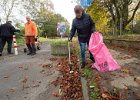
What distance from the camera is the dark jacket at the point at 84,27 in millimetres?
8750

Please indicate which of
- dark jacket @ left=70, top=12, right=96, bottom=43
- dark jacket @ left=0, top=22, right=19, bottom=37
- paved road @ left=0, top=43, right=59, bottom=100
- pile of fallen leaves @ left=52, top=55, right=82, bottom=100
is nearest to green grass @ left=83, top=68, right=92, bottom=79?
pile of fallen leaves @ left=52, top=55, right=82, bottom=100

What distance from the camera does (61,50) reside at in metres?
13.7

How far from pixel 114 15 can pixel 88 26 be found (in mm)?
24197

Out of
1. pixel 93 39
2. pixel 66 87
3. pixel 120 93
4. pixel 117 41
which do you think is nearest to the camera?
pixel 120 93

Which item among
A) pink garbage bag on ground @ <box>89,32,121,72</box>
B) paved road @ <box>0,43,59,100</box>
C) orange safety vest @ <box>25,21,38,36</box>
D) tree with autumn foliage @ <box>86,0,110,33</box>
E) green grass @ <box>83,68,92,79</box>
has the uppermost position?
tree with autumn foliage @ <box>86,0,110,33</box>

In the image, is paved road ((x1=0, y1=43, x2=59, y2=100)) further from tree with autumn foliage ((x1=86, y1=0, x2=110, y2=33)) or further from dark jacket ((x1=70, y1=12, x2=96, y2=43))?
tree with autumn foliage ((x1=86, y1=0, x2=110, y2=33))

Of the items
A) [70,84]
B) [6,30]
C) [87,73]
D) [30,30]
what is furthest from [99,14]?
[70,84]

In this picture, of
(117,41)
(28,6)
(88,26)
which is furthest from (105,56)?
(28,6)

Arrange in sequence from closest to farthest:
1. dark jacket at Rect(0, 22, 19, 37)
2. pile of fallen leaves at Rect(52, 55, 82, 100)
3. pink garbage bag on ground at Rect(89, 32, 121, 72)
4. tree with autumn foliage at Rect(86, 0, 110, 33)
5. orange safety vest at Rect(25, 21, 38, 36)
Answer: pile of fallen leaves at Rect(52, 55, 82, 100) < pink garbage bag on ground at Rect(89, 32, 121, 72) < orange safety vest at Rect(25, 21, 38, 36) < dark jacket at Rect(0, 22, 19, 37) < tree with autumn foliage at Rect(86, 0, 110, 33)

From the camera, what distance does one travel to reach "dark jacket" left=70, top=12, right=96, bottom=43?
8.75 meters

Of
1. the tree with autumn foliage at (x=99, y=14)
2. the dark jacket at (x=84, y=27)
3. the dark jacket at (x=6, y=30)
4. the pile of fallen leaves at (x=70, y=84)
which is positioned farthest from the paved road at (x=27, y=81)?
the tree with autumn foliage at (x=99, y=14)

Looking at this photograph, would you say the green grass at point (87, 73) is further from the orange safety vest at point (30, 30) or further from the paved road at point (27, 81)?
the orange safety vest at point (30, 30)

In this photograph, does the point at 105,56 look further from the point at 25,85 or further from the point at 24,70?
the point at 24,70

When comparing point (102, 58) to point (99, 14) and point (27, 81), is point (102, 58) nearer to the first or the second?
point (27, 81)
